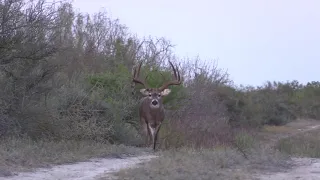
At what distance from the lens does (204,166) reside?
46.5ft

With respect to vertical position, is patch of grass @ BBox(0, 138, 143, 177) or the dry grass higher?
patch of grass @ BBox(0, 138, 143, 177)

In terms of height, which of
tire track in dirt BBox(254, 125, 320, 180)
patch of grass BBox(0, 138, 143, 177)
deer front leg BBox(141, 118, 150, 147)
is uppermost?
deer front leg BBox(141, 118, 150, 147)

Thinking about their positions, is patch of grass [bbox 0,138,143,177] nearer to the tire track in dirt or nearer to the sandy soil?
the sandy soil

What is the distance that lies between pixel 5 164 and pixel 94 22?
2423 cm

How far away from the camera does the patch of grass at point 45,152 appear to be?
44.8 ft

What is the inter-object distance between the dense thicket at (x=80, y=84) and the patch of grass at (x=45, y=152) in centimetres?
104

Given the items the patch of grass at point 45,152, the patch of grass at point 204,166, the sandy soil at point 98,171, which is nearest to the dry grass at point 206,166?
the patch of grass at point 204,166

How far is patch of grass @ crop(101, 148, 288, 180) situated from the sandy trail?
27.0 inches

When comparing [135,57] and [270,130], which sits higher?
[135,57]

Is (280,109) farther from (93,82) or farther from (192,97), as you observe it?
(93,82)

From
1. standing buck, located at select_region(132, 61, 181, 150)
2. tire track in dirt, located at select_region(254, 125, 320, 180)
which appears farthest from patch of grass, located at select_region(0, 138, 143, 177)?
tire track in dirt, located at select_region(254, 125, 320, 180)

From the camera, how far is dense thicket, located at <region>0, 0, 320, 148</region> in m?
17.3

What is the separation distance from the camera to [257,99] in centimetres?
5662

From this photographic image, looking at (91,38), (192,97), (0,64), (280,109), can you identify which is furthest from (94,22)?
(280,109)
